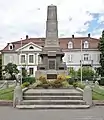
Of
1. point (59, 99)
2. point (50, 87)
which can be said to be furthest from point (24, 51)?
point (59, 99)

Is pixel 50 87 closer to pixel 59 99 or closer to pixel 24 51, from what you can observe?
pixel 59 99

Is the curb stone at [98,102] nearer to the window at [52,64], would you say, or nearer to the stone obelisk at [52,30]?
the window at [52,64]

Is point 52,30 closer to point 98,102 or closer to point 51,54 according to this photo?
point 51,54

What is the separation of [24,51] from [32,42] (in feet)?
10.7

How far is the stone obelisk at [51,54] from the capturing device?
32.2 meters

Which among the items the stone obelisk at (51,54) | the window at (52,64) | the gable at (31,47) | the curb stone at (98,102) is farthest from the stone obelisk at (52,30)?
the gable at (31,47)

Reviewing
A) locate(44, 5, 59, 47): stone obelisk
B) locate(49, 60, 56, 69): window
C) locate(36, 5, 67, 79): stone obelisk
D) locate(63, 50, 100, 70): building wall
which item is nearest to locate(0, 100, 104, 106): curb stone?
locate(36, 5, 67, 79): stone obelisk

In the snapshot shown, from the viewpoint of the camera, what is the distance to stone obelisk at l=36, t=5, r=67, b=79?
106ft

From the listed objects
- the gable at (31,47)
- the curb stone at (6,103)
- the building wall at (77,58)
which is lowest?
the curb stone at (6,103)

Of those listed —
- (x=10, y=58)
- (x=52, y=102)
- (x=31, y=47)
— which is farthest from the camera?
(x=10, y=58)

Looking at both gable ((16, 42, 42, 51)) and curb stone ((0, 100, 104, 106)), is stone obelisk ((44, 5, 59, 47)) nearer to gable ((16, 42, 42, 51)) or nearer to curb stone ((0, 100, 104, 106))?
curb stone ((0, 100, 104, 106))

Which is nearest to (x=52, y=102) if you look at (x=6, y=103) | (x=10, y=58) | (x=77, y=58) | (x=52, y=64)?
(x=6, y=103)

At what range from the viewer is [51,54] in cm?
3288

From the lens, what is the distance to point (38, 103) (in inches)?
673
